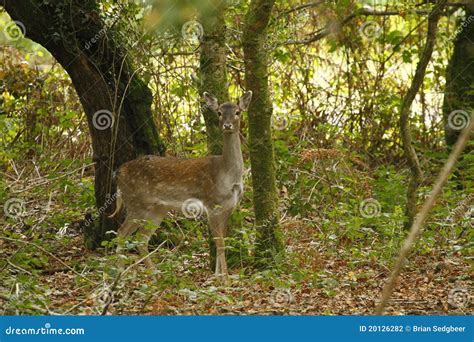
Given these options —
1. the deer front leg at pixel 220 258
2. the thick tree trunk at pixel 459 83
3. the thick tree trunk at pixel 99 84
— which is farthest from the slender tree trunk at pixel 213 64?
the thick tree trunk at pixel 459 83

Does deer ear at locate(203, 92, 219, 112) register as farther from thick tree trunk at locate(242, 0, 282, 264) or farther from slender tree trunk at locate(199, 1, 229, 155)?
thick tree trunk at locate(242, 0, 282, 264)

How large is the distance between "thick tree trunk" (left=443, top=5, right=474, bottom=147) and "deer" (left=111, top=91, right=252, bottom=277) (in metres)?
3.91

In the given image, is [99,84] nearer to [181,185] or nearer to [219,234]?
[181,185]

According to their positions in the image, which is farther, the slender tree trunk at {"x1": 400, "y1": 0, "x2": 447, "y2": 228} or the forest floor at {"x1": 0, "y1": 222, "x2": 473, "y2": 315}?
the slender tree trunk at {"x1": 400, "y1": 0, "x2": 447, "y2": 228}

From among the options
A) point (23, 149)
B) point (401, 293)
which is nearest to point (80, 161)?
point (23, 149)

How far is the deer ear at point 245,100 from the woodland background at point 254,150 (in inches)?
3.3

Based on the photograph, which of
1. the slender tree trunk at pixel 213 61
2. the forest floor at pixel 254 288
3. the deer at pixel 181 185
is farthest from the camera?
the deer at pixel 181 185

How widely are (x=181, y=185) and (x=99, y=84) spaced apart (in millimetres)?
1338

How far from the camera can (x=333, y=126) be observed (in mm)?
12508

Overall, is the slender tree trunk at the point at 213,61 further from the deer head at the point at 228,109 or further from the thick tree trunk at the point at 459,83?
the thick tree trunk at the point at 459,83

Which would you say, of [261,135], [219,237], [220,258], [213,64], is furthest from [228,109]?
[220,258]

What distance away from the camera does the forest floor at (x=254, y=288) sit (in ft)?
21.4

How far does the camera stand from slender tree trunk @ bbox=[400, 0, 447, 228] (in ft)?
27.9

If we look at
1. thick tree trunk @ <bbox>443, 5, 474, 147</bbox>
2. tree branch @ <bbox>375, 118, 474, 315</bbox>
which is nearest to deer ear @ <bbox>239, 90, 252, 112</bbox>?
thick tree trunk @ <bbox>443, 5, 474, 147</bbox>
